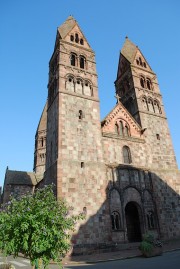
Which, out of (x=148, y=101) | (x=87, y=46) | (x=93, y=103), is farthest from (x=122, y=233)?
(x=87, y=46)

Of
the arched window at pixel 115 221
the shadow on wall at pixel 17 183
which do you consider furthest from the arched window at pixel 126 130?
the shadow on wall at pixel 17 183

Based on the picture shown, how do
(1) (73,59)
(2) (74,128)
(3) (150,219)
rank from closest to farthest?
(3) (150,219), (2) (74,128), (1) (73,59)

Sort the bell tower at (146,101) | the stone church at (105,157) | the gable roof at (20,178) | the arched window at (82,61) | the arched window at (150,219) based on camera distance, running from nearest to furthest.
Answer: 1. the stone church at (105,157)
2. the arched window at (150,219)
3. the bell tower at (146,101)
4. the arched window at (82,61)
5. the gable roof at (20,178)

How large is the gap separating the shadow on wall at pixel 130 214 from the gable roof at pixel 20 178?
816 inches

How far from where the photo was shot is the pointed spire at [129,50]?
112 feet

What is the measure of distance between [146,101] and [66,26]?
1614cm

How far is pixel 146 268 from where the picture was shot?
1118cm

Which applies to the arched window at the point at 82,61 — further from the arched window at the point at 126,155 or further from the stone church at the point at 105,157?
the arched window at the point at 126,155

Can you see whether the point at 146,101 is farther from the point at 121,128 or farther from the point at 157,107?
the point at 121,128

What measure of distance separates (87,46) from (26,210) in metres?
27.4

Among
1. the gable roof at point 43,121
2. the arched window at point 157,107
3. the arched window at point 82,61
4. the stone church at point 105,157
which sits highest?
the gable roof at point 43,121

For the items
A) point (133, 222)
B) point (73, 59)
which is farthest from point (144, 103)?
point (133, 222)

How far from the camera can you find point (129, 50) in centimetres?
3634

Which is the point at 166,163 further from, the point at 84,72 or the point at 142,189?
the point at 84,72
